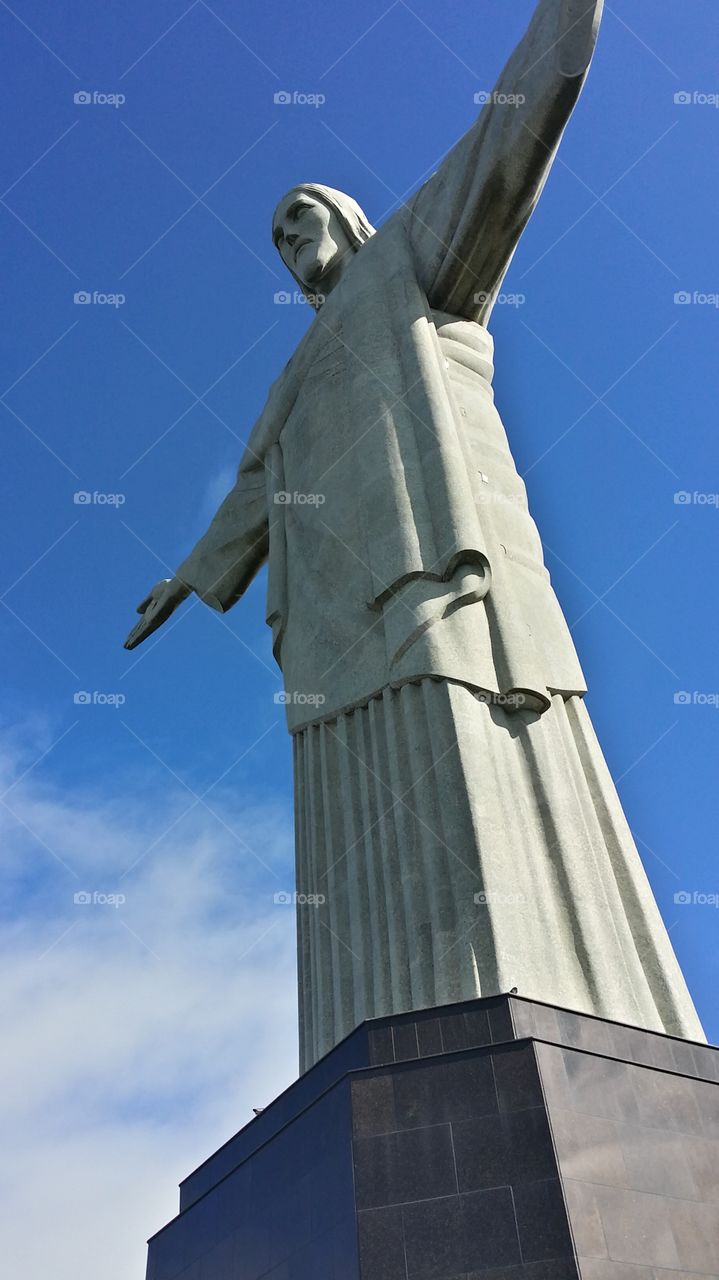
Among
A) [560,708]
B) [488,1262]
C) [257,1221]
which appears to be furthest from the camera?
[560,708]

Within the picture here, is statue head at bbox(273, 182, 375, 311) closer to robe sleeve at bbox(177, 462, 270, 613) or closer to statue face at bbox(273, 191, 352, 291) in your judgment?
statue face at bbox(273, 191, 352, 291)

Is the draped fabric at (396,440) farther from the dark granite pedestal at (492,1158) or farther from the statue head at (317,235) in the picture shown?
the dark granite pedestal at (492,1158)

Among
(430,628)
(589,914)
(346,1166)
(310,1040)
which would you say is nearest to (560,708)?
(430,628)

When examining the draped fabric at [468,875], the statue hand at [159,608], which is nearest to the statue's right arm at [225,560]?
→ the statue hand at [159,608]

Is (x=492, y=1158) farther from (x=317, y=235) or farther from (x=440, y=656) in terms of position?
(x=317, y=235)

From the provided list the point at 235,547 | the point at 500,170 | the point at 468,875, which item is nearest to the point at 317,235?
the point at 500,170

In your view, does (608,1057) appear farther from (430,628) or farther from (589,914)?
(430,628)

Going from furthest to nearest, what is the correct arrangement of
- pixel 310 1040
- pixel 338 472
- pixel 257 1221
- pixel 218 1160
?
pixel 338 472 < pixel 310 1040 < pixel 218 1160 < pixel 257 1221

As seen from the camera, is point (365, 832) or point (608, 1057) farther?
point (365, 832)
